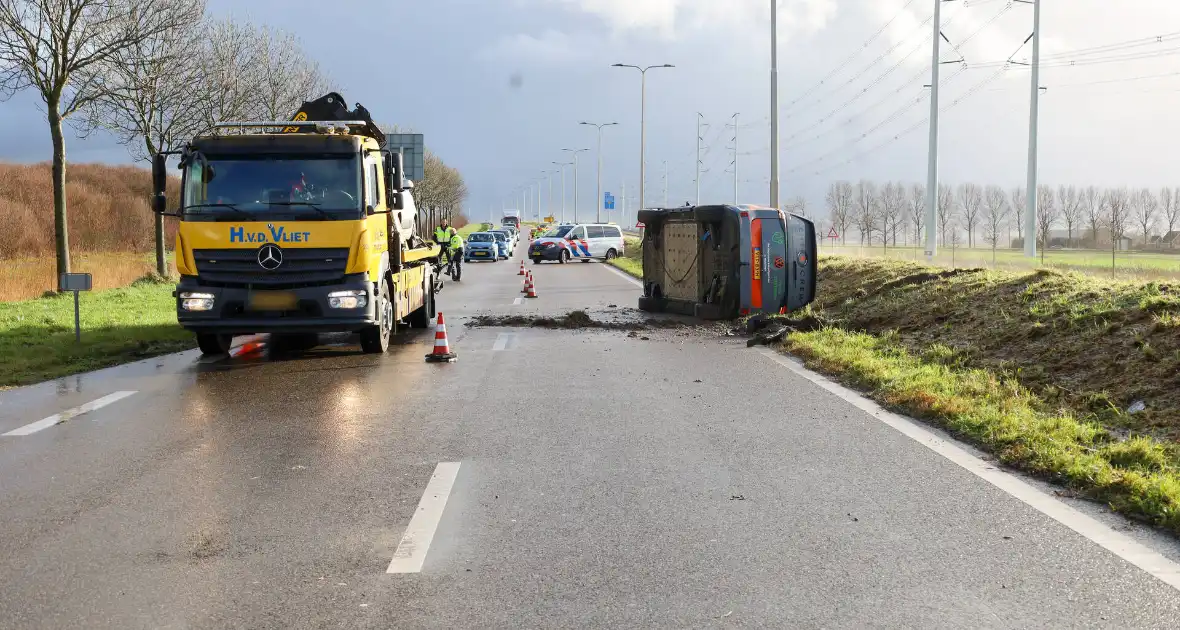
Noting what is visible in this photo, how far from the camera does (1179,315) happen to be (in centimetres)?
1006

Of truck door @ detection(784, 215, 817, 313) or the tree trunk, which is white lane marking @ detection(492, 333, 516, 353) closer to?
truck door @ detection(784, 215, 817, 313)

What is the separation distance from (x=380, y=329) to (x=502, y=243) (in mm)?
43200

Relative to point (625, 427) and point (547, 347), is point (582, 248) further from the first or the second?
point (625, 427)

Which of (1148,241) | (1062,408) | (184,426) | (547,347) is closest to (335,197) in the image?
(547,347)

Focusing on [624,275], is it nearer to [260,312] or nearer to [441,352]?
[441,352]

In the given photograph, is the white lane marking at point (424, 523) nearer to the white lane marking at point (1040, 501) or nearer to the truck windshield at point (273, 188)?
the white lane marking at point (1040, 501)

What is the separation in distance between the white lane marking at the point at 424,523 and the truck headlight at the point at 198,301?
251 inches

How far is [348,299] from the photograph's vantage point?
12.3 m

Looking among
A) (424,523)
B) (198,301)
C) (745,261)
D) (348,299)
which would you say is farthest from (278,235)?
(745,261)

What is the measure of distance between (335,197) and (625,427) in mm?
5835

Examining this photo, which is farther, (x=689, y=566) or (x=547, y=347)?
(x=547, y=347)

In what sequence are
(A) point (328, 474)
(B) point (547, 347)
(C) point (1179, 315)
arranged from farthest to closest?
1. (B) point (547, 347)
2. (C) point (1179, 315)
3. (A) point (328, 474)

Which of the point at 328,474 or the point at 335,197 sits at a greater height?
the point at 335,197

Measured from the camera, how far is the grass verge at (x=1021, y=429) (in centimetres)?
585
